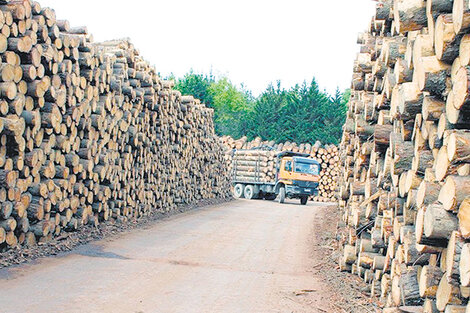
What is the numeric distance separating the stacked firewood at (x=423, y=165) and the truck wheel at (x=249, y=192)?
24288 millimetres

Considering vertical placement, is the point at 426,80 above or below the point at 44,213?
above

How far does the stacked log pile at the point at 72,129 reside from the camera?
8.05 meters

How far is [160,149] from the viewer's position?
15.6 metres

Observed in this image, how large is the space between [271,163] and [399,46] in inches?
997

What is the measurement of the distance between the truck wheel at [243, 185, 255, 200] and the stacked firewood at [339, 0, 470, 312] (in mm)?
24288

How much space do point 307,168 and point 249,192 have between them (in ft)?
15.9

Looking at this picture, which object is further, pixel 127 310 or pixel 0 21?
pixel 0 21

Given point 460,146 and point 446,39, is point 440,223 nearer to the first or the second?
point 460,146

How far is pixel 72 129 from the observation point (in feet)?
32.8

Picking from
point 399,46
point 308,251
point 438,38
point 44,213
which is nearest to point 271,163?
point 308,251

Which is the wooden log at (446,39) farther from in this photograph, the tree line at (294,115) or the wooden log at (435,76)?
the tree line at (294,115)

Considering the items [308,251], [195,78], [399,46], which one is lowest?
[308,251]

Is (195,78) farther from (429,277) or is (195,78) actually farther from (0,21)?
(429,277)

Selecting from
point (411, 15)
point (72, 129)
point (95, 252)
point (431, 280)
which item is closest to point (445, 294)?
point (431, 280)
